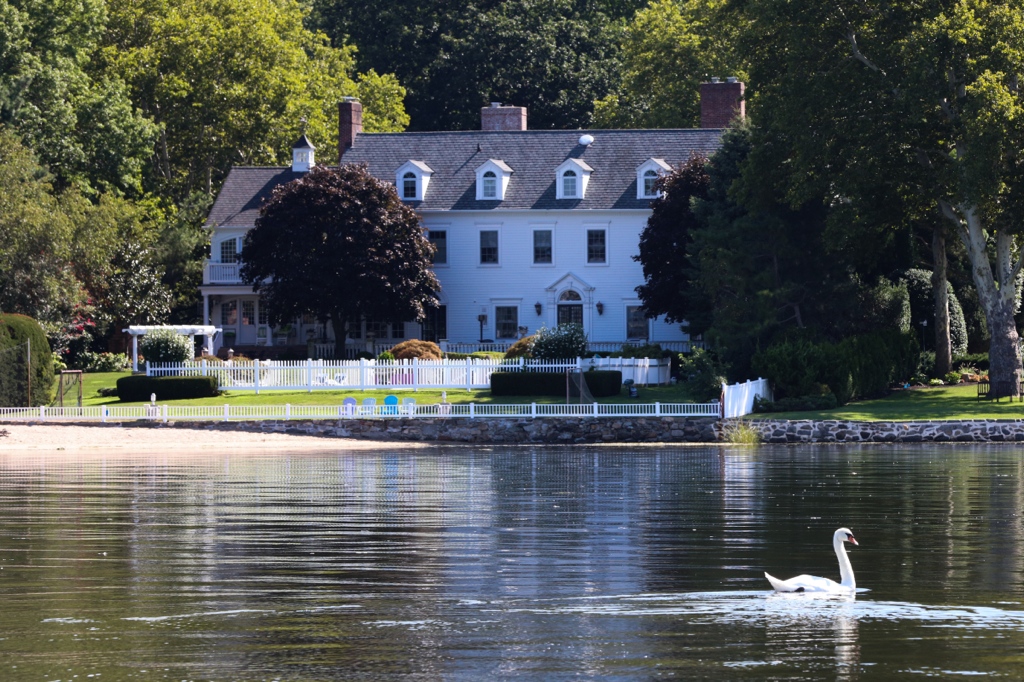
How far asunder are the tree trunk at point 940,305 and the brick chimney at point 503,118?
76.8ft

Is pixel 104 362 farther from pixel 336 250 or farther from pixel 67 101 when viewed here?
pixel 67 101

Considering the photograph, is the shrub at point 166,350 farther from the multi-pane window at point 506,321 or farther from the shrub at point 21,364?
the multi-pane window at point 506,321

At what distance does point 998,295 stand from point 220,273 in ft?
109

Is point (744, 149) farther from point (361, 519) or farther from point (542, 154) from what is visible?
point (361, 519)

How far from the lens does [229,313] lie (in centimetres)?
6750

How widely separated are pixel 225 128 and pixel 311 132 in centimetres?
A: 430

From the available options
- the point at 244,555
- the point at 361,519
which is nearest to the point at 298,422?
the point at 361,519

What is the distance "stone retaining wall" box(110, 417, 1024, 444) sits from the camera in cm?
4225

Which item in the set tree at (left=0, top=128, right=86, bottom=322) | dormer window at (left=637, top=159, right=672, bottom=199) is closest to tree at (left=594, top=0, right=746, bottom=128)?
dormer window at (left=637, top=159, right=672, bottom=199)

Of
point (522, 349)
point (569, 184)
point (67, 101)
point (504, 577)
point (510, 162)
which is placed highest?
point (67, 101)

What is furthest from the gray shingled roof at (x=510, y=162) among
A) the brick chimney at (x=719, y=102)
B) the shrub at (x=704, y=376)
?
the shrub at (x=704, y=376)

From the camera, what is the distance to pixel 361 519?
24016 millimetres

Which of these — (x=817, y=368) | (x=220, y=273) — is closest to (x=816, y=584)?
(x=817, y=368)

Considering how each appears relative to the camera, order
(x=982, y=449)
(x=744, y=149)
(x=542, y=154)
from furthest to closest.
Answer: (x=542, y=154) → (x=744, y=149) → (x=982, y=449)
